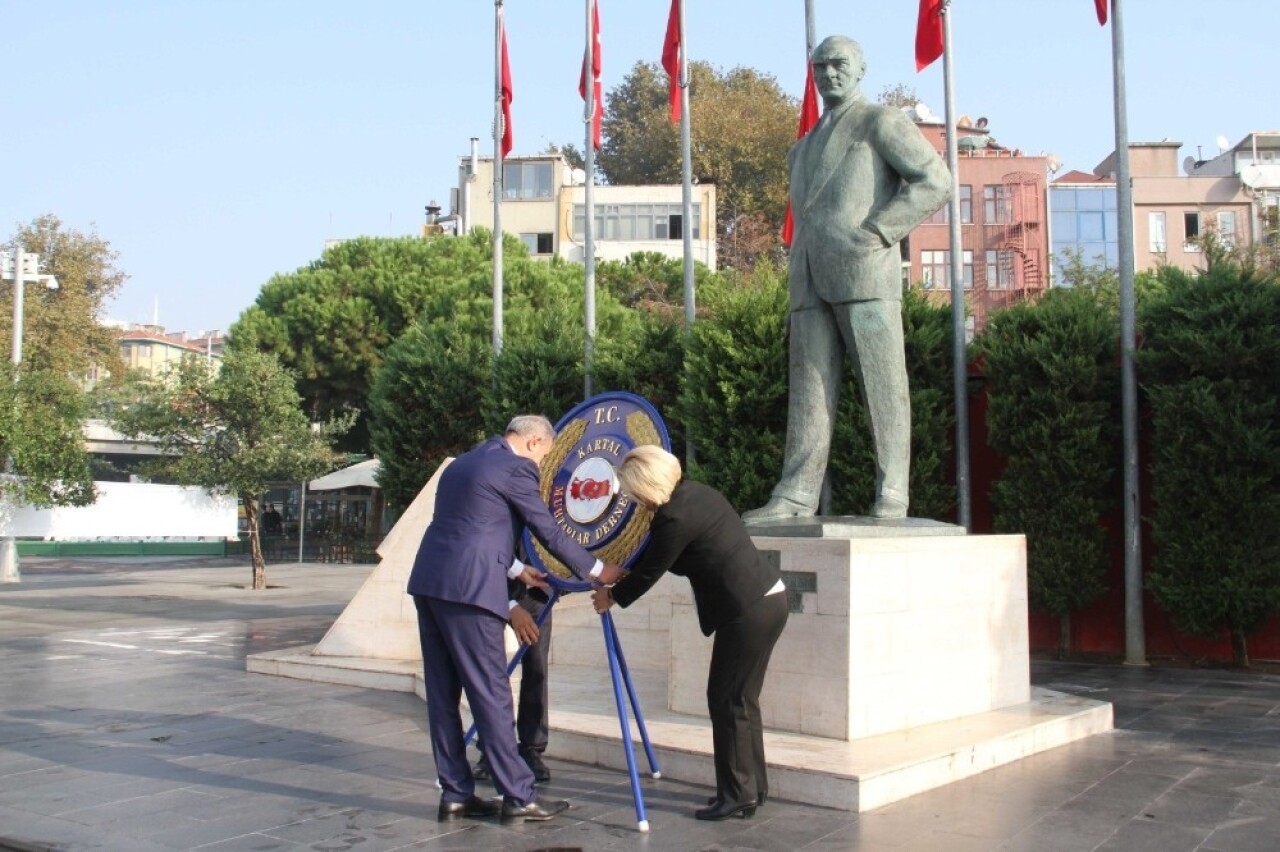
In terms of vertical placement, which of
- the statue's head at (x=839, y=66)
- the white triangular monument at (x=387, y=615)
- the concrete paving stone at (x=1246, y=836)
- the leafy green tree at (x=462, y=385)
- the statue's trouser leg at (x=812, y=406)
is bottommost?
the concrete paving stone at (x=1246, y=836)

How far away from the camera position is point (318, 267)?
1565 inches

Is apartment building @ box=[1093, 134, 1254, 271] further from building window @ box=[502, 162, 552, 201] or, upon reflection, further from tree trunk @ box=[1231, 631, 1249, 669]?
tree trunk @ box=[1231, 631, 1249, 669]

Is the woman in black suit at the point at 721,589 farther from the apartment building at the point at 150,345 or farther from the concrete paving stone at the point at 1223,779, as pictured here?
the apartment building at the point at 150,345

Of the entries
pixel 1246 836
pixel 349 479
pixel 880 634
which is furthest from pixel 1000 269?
pixel 1246 836

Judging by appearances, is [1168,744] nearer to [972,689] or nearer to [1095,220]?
[972,689]

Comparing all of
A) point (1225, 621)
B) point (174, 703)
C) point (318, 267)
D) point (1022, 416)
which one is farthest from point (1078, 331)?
point (318, 267)

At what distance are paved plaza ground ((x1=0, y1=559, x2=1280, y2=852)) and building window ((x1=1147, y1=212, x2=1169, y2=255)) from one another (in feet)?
126

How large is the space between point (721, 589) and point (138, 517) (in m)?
36.4

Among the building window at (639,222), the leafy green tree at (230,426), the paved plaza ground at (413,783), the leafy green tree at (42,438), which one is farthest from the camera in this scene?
the building window at (639,222)

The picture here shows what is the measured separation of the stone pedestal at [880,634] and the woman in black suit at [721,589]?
3.86 feet

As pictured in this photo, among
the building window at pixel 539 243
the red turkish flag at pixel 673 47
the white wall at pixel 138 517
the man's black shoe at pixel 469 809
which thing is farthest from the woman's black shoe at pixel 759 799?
the building window at pixel 539 243

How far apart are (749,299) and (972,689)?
659 centimetres

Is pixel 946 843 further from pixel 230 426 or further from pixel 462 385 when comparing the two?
pixel 230 426

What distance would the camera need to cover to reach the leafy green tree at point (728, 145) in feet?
165
